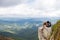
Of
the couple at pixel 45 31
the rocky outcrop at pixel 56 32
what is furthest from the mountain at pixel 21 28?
the rocky outcrop at pixel 56 32

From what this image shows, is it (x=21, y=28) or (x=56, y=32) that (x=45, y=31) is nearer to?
(x=56, y=32)

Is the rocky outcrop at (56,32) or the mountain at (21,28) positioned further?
the mountain at (21,28)

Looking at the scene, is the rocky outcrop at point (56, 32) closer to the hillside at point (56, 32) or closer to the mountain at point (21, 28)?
the hillside at point (56, 32)

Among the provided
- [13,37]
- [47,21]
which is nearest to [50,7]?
[47,21]

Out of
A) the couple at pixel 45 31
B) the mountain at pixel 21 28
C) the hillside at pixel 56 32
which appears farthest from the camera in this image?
the mountain at pixel 21 28

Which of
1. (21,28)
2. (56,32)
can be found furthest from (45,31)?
(21,28)

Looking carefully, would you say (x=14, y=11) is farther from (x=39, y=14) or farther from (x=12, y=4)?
(x=39, y=14)

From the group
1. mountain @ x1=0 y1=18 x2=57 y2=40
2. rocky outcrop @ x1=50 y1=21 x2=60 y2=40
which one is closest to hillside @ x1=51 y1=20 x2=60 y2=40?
rocky outcrop @ x1=50 y1=21 x2=60 y2=40

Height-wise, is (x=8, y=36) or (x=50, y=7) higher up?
(x=50, y=7)
